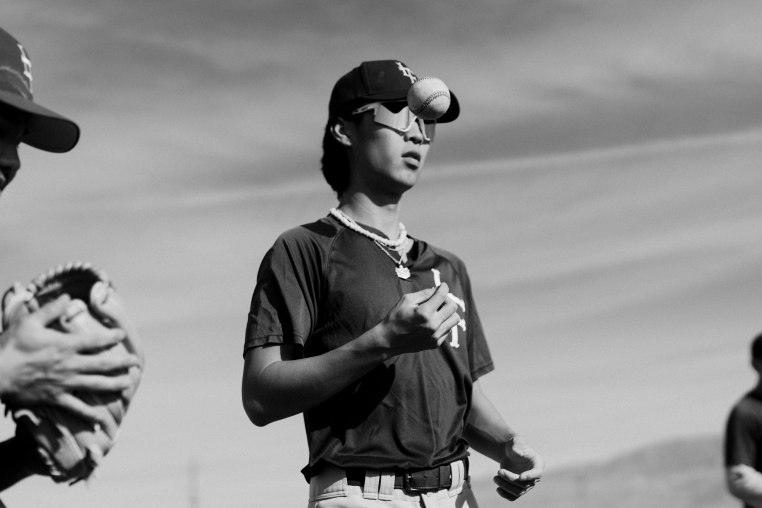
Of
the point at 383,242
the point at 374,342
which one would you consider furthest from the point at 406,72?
the point at 374,342

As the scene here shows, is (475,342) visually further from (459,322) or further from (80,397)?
(80,397)

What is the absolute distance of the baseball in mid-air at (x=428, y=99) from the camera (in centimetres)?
584

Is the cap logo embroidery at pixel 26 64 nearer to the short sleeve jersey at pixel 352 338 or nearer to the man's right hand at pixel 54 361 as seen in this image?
the man's right hand at pixel 54 361

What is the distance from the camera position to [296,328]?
5395 millimetres

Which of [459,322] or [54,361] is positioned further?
[459,322]

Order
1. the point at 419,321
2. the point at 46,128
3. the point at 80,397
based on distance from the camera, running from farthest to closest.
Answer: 1. the point at 419,321
2. the point at 46,128
3. the point at 80,397

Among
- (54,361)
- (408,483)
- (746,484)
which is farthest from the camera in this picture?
(746,484)

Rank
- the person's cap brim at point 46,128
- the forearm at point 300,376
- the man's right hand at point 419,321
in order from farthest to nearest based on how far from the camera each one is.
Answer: the forearm at point 300,376 < the man's right hand at point 419,321 < the person's cap brim at point 46,128

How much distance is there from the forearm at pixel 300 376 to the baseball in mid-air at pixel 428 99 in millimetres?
1321

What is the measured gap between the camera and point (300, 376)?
5156mm

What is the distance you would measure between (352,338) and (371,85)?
1.35 meters

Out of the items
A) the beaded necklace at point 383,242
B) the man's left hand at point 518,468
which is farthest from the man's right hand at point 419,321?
the man's left hand at point 518,468

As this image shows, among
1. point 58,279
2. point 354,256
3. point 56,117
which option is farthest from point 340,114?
point 58,279

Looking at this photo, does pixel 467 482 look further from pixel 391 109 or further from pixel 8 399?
pixel 8 399
